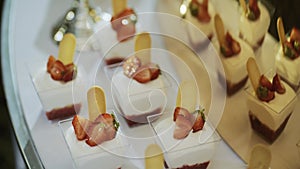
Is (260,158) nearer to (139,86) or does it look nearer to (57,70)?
(139,86)

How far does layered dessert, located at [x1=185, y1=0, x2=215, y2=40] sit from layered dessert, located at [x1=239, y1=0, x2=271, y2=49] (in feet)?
0.24

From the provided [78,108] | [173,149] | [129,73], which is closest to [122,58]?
[129,73]

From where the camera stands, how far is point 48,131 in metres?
1.09

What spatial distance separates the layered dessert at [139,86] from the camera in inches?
41.9

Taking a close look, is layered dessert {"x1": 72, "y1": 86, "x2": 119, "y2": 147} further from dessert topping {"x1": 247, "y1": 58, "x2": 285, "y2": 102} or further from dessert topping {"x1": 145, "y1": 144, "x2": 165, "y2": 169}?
dessert topping {"x1": 247, "y1": 58, "x2": 285, "y2": 102}

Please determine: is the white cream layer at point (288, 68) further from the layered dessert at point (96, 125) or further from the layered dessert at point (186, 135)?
the layered dessert at point (96, 125)

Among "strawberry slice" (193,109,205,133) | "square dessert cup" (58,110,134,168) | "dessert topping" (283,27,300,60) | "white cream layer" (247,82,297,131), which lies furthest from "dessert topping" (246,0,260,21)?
"square dessert cup" (58,110,134,168)

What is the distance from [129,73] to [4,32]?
1.09 feet

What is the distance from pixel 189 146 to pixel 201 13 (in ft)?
1.36

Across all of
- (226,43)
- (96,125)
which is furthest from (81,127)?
(226,43)

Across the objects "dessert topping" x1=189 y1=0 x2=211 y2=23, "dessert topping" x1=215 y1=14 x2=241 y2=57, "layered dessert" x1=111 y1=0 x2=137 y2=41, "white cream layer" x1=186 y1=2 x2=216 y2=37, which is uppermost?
"layered dessert" x1=111 y1=0 x2=137 y2=41

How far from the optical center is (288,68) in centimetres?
112

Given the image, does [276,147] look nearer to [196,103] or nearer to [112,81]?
[196,103]

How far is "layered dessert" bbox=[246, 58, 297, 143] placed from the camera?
3.36 ft
